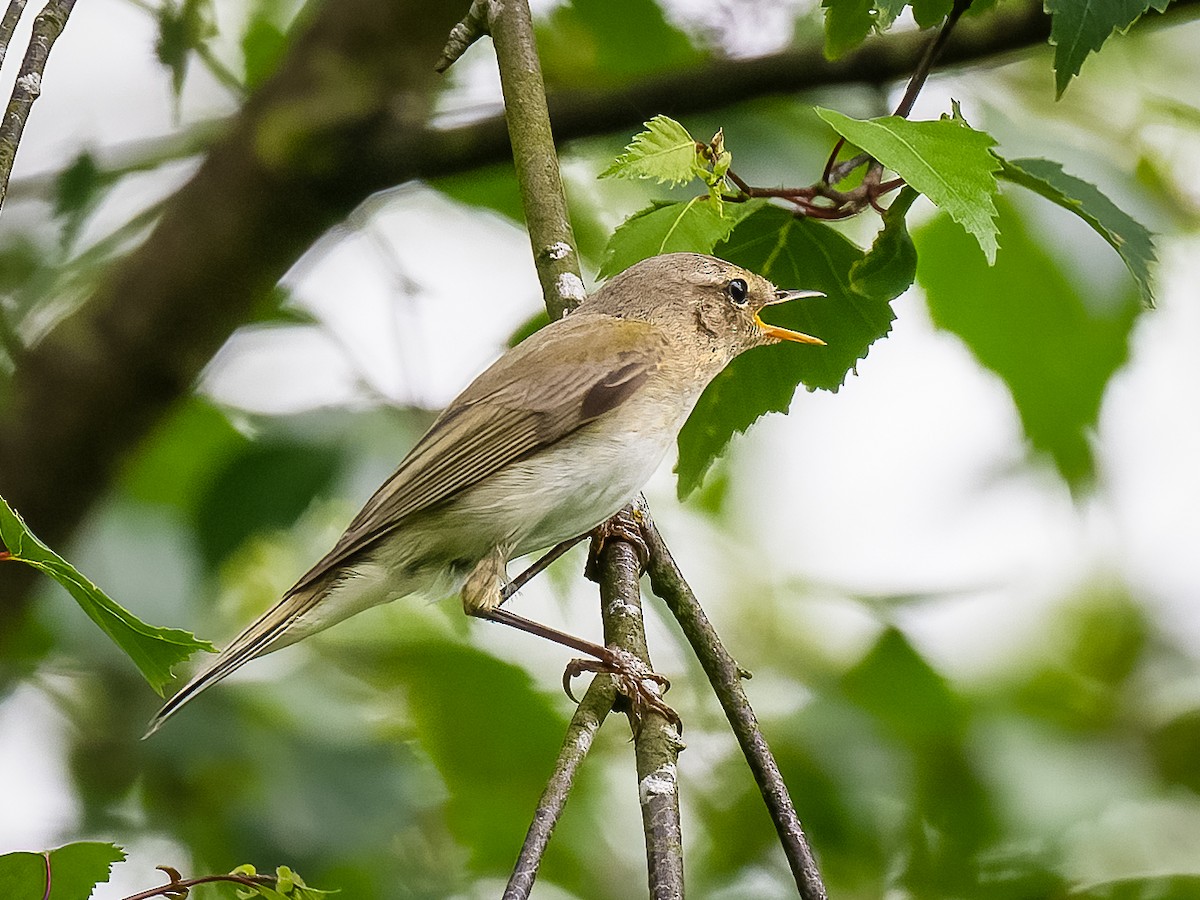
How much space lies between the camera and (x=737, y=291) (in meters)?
3.43

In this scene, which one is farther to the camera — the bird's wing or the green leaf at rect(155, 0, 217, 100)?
the green leaf at rect(155, 0, 217, 100)

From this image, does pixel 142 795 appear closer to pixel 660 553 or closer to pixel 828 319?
pixel 660 553

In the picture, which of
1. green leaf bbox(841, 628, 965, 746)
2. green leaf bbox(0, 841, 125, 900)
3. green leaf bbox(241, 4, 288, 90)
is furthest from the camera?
green leaf bbox(241, 4, 288, 90)

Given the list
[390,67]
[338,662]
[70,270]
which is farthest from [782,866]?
[70,270]

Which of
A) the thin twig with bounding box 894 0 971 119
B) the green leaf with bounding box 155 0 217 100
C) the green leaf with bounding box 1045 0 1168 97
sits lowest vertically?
the green leaf with bounding box 1045 0 1168 97

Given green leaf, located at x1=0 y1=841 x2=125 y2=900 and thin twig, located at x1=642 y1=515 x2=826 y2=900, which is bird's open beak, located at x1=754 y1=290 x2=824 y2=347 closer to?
thin twig, located at x1=642 y1=515 x2=826 y2=900

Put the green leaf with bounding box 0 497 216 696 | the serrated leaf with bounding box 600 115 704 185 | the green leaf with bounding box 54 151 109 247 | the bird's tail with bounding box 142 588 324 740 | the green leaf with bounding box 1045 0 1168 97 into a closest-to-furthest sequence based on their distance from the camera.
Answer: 1. the green leaf with bounding box 0 497 216 696
2. the green leaf with bounding box 1045 0 1168 97
3. the serrated leaf with bounding box 600 115 704 185
4. the bird's tail with bounding box 142 588 324 740
5. the green leaf with bounding box 54 151 109 247

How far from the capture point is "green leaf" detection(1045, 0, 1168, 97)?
2.38 m

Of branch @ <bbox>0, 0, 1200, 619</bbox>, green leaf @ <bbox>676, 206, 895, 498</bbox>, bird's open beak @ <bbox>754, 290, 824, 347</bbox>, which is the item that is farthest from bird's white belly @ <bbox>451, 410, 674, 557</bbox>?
branch @ <bbox>0, 0, 1200, 619</bbox>

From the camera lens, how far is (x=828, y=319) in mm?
3221

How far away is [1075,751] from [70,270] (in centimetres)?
392

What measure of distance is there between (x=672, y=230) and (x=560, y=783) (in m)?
1.40

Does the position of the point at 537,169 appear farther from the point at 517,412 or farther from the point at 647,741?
the point at 647,741

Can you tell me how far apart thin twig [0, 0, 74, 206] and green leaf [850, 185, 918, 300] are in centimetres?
162
